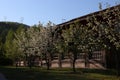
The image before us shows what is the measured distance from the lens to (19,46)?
181 ft

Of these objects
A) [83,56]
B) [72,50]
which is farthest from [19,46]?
[72,50]

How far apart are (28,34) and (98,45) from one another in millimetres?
26282

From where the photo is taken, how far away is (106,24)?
28844 mm

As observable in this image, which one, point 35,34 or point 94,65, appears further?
point 35,34

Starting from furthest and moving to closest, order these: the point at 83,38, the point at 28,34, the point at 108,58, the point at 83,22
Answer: the point at 28,34, the point at 83,22, the point at 108,58, the point at 83,38

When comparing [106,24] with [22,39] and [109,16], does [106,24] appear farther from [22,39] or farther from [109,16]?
[22,39]

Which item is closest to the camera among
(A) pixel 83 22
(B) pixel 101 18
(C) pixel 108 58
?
(B) pixel 101 18

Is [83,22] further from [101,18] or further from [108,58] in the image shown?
[101,18]

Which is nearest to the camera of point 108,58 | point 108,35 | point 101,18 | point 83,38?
point 108,35

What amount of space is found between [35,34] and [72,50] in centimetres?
1138

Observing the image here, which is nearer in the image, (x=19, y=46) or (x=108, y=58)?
(x=108, y=58)

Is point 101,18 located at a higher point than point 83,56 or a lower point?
higher

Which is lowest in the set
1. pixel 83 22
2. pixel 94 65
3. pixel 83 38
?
pixel 94 65

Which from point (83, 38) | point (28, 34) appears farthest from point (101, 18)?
point (28, 34)
